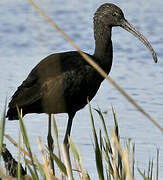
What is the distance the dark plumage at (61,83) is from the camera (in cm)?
500

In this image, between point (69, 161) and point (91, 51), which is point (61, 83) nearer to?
point (69, 161)

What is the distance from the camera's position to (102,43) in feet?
18.4

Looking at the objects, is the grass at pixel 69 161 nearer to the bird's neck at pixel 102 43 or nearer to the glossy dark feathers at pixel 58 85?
the glossy dark feathers at pixel 58 85

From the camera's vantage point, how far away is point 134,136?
587 cm

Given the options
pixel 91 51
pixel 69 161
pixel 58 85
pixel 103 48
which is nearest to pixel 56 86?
pixel 58 85

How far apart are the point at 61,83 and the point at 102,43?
2.19ft

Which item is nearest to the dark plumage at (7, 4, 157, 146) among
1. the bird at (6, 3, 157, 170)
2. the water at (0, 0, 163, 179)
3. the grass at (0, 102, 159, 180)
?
the bird at (6, 3, 157, 170)

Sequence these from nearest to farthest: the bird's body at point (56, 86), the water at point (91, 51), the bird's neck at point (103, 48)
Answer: the bird's body at point (56, 86)
the bird's neck at point (103, 48)
the water at point (91, 51)

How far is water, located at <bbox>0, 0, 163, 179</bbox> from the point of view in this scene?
5785 mm

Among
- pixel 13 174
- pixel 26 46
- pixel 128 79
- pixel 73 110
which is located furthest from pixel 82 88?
pixel 26 46

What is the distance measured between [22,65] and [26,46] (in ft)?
2.97

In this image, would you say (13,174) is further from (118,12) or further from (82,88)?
(118,12)

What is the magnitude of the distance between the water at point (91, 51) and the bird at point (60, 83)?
0.43 m

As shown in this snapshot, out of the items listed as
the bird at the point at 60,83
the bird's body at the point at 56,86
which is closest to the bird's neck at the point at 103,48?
the bird at the point at 60,83
